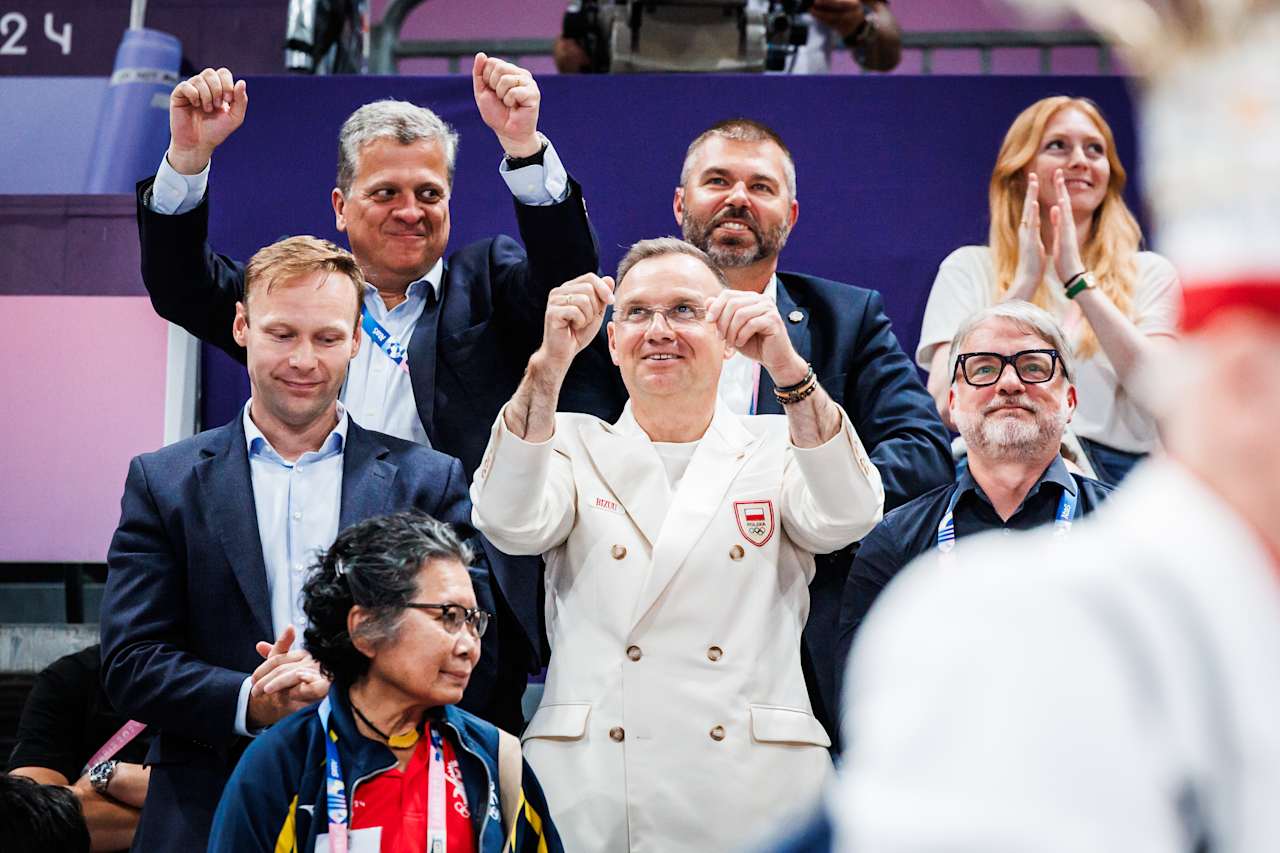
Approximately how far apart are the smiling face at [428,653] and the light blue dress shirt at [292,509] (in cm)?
23

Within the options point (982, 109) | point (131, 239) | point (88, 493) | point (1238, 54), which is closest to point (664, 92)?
point (982, 109)

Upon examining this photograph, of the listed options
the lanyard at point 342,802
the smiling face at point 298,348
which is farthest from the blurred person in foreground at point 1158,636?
the smiling face at point 298,348

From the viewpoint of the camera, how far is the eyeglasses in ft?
9.29

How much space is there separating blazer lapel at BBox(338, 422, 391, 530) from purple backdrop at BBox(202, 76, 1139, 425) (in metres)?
1.28

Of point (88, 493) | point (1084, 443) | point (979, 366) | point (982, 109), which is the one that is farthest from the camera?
point (982, 109)

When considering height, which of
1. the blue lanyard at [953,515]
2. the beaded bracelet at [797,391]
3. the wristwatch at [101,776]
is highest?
the beaded bracelet at [797,391]

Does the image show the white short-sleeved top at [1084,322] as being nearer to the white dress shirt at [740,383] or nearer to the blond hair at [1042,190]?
the blond hair at [1042,190]

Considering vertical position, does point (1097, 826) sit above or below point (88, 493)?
above

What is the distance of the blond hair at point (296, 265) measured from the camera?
294cm

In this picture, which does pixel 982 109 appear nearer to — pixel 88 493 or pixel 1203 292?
pixel 88 493

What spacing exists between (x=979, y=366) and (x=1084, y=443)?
0.76m

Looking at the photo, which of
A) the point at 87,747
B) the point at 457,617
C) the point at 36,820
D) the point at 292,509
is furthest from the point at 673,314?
the point at 87,747

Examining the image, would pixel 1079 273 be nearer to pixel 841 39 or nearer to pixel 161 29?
pixel 841 39

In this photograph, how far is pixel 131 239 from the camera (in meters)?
3.99
